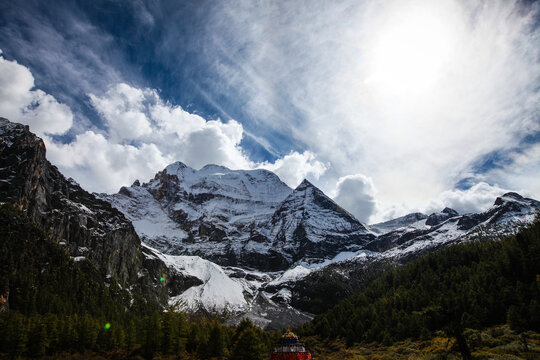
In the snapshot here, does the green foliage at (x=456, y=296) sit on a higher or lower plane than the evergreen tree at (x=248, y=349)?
higher

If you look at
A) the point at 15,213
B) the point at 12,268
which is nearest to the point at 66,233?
the point at 15,213

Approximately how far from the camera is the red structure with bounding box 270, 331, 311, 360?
57.4 metres

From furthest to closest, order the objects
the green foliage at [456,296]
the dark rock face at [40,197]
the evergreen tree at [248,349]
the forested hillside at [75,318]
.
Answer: the dark rock face at [40,197], the forested hillside at [75,318], the green foliage at [456,296], the evergreen tree at [248,349]

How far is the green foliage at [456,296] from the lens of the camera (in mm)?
67250

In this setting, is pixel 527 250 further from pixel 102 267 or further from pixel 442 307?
pixel 102 267

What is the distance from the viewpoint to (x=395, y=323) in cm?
8919

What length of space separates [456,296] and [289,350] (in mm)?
50850

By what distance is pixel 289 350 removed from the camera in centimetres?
5812

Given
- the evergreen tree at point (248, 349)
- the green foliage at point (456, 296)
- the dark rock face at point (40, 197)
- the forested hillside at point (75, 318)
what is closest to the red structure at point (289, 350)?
the forested hillside at point (75, 318)

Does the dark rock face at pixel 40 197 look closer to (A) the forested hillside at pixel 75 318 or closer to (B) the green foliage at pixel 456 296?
(A) the forested hillside at pixel 75 318

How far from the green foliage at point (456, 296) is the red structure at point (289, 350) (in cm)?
2237

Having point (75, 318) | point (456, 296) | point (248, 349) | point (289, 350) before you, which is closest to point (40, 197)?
point (75, 318)

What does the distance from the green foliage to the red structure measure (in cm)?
2237

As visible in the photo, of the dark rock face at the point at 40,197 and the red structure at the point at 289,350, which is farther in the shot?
the dark rock face at the point at 40,197
